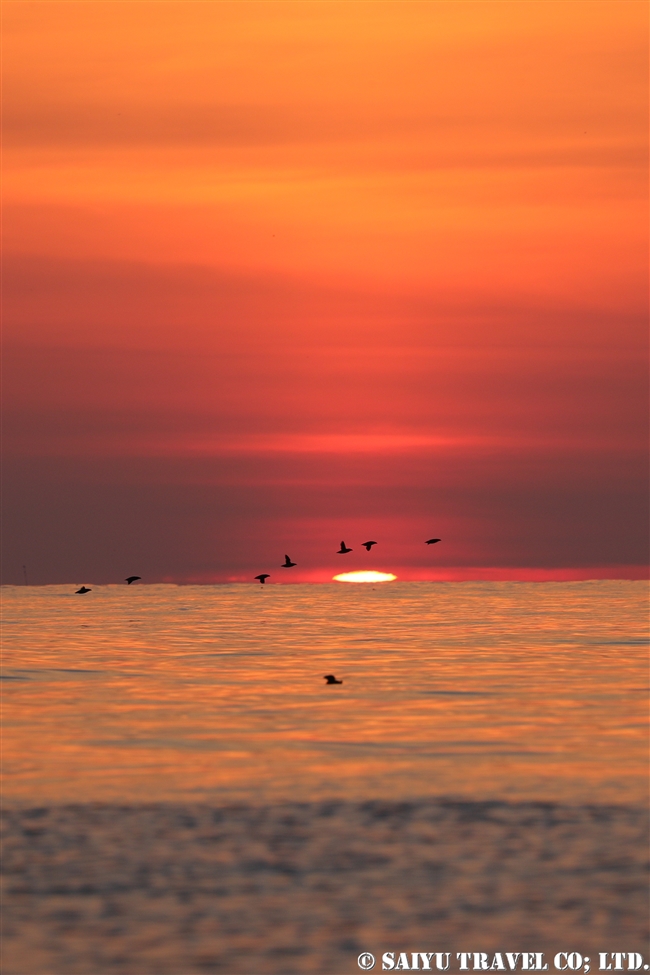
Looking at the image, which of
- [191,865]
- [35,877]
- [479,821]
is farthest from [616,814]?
[35,877]

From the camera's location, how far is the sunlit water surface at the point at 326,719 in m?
28.6

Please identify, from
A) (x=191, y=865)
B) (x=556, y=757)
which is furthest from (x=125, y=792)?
(x=556, y=757)

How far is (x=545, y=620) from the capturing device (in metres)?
100

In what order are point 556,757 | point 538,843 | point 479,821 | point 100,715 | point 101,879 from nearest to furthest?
point 101,879 → point 538,843 → point 479,821 → point 556,757 → point 100,715

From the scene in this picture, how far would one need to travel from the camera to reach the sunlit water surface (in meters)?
28.6

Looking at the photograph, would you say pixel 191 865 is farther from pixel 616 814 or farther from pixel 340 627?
pixel 340 627

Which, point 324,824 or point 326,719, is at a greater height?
point 326,719

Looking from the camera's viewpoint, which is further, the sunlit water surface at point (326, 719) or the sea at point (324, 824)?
the sunlit water surface at point (326, 719)

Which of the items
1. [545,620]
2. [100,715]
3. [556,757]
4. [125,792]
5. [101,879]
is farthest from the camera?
[545,620]

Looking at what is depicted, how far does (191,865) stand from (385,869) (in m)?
2.95

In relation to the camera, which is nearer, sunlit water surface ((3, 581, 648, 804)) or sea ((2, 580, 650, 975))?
sea ((2, 580, 650, 975))

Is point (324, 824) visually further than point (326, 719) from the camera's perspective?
No

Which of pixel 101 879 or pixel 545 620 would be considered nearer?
pixel 101 879

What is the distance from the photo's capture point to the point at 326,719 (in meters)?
38.9
